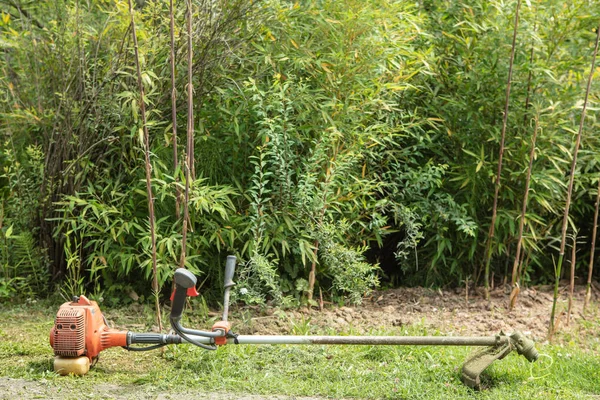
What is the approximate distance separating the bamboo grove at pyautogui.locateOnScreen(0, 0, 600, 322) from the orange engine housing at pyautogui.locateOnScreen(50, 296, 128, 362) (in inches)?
29.0

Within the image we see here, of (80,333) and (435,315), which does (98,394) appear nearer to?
(80,333)

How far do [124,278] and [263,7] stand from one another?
1941 millimetres

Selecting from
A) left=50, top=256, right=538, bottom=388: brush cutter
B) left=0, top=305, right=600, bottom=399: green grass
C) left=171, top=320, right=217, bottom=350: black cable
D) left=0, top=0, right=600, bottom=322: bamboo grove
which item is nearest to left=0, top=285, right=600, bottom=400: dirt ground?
left=0, top=0, right=600, bottom=322: bamboo grove

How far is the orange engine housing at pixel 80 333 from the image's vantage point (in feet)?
Answer: 11.0

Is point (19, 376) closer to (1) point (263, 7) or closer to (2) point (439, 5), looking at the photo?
(1) point (263, 7)

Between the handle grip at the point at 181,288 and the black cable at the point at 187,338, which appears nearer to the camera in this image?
the handle grip at the point at 181,288

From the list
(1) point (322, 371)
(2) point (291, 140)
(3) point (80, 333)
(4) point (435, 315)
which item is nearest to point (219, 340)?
(1) point (322, 371)

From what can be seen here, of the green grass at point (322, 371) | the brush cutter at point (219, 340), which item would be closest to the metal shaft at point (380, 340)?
the brush cutter at point (219, 340)

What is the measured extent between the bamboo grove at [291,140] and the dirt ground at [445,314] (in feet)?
0.48

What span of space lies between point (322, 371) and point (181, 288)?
2.76 feet

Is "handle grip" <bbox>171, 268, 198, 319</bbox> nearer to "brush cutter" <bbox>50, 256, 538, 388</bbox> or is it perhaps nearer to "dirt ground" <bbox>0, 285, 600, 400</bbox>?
"brush cutter" <bbox>50, 256, 538, 388</bbox>

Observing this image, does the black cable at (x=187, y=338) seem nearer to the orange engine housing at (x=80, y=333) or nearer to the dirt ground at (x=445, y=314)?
the orange engine housing at (x=80, y=333)

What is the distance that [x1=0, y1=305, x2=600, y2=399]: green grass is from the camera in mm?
3289

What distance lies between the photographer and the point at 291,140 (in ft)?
14.4
